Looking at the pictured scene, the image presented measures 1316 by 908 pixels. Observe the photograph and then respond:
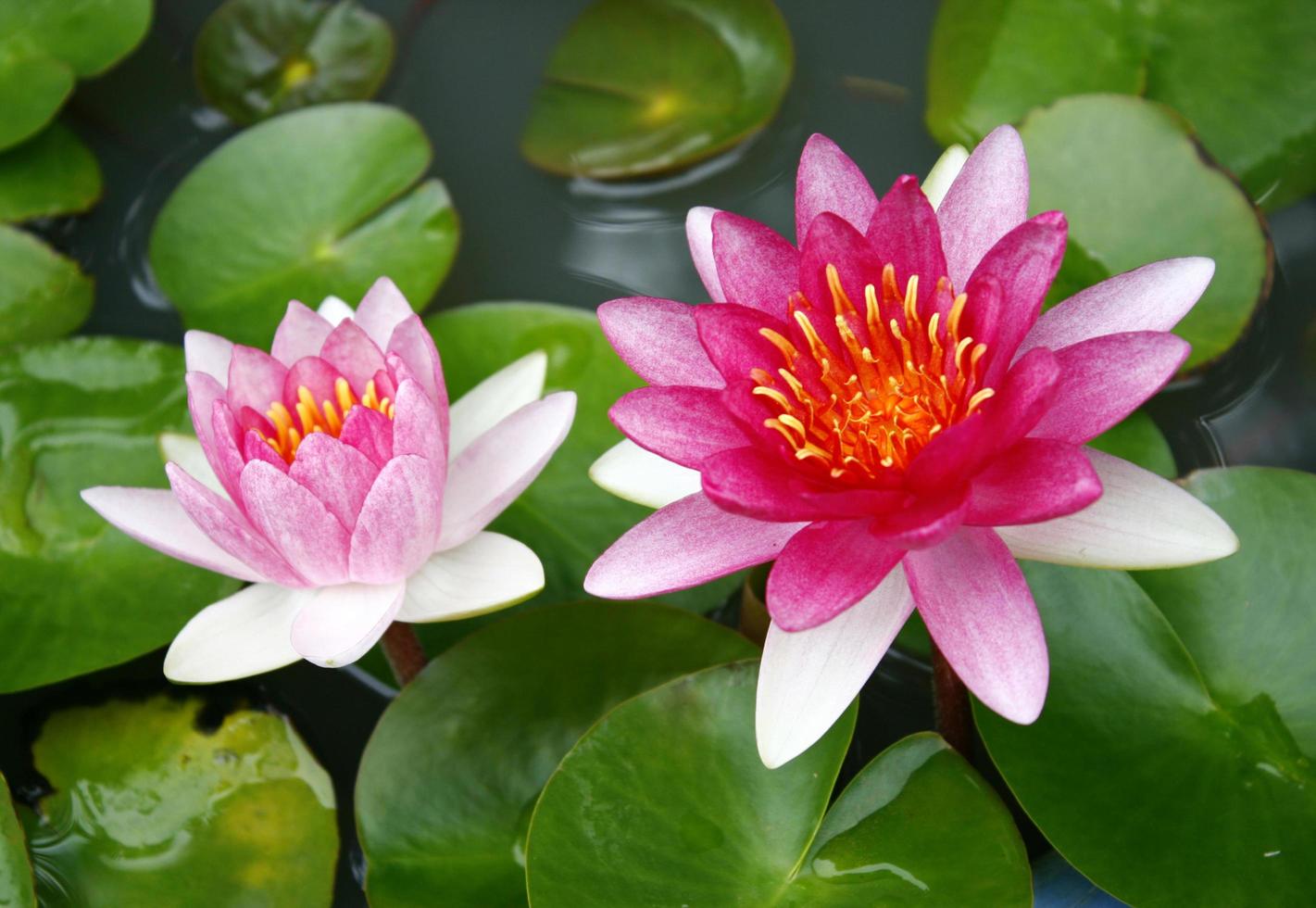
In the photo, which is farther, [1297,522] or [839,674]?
[1297,522]

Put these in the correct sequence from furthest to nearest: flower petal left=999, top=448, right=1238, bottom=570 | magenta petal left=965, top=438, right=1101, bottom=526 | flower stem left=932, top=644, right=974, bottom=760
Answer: flower stem left=932, top=644, right=974, bottom=760 < flower petal left=999, top=448, right=1238, bottom=570 < magenta petal left=965, top=438, right=1101, bottom=526

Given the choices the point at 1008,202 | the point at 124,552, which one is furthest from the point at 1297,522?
the point at 124,552

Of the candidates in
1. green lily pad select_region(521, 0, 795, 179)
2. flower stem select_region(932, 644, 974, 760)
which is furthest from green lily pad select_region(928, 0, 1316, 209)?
flower stem select_region(932, 644, 974, 760)

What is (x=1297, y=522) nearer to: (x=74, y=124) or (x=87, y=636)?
(x=87, y=636)

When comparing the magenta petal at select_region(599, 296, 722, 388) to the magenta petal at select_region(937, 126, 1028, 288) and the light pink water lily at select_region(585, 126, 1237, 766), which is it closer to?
the light pink water lily at select_region(585, 126, 1237, 766)

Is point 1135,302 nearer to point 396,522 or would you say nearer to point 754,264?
point 754,264

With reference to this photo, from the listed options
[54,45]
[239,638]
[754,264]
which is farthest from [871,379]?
[54,45]

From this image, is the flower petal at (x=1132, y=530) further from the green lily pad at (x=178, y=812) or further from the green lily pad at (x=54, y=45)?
the green lily pad at (x=54, y=45)
